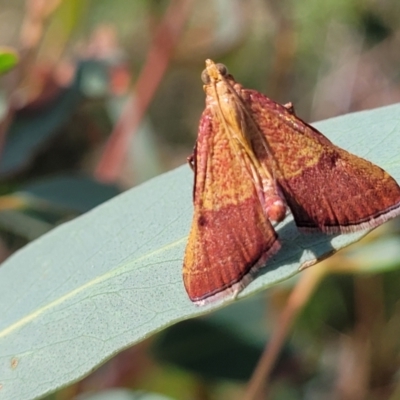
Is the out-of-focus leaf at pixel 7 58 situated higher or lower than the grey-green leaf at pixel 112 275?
higher

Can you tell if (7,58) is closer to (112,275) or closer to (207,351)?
(112,275)

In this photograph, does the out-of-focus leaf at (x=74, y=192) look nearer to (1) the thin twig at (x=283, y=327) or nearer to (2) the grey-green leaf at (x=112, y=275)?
(2) the grey-green leaf at (x=112, y=275)

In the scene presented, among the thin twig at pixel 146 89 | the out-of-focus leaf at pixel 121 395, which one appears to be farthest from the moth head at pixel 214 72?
the thin twig at pixel 146 89

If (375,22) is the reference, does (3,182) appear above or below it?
below

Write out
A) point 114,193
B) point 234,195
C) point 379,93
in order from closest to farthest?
point 234,195 < point 114,193 < point 379,93

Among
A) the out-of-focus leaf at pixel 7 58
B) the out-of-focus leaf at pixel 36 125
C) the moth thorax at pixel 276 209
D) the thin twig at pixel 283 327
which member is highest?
the out-of-focus leaf at pixel 36 125

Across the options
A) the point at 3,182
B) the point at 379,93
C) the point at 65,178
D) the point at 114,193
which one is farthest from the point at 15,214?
the point at 379,93

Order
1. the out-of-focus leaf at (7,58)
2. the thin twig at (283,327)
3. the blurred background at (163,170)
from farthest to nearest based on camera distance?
the blurred background at (163,170)
the thin twig at (283,327)
the out-of-focus leaf at (7,58)

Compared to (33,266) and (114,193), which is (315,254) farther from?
(114,193)
